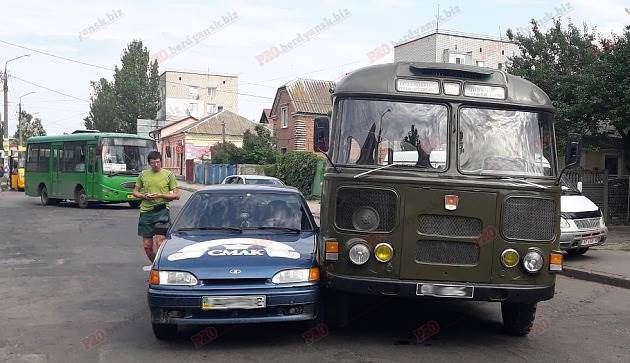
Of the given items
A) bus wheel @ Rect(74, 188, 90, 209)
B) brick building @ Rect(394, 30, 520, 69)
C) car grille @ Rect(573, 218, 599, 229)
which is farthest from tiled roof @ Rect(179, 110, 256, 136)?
car grille @ Rect(573, 218, 599, 229)

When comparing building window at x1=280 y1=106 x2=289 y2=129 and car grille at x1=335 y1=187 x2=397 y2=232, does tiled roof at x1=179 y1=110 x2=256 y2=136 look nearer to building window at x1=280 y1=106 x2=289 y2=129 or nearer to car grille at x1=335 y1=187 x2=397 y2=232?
building window at x1=280 y1=106 x2=289 y2=129

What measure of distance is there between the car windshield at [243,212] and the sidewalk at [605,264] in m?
4.09

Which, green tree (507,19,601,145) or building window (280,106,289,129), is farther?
building window (280,106,289,129)

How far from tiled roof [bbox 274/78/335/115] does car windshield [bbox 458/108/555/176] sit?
38.1 m

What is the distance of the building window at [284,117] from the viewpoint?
4631 cm

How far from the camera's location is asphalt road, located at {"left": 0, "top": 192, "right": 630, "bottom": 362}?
5.85 metres

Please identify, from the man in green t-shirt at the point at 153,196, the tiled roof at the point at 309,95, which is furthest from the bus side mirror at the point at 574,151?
the tiled roof at the point at 309,95

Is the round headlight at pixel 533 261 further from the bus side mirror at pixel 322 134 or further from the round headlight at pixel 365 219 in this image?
the bus side mirror at pixel 322 134

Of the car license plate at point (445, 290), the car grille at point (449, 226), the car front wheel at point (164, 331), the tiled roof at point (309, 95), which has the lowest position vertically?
the car front wheel at point (164, 331)

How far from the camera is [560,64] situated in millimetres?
21781

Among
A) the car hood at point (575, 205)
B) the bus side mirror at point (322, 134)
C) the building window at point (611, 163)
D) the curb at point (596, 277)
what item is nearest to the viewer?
the bus side mirror at point (322, 134)

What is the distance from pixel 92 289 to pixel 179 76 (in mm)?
75457

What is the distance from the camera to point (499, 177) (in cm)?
603

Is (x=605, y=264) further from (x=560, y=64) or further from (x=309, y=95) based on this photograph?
(x=309, y=95)
